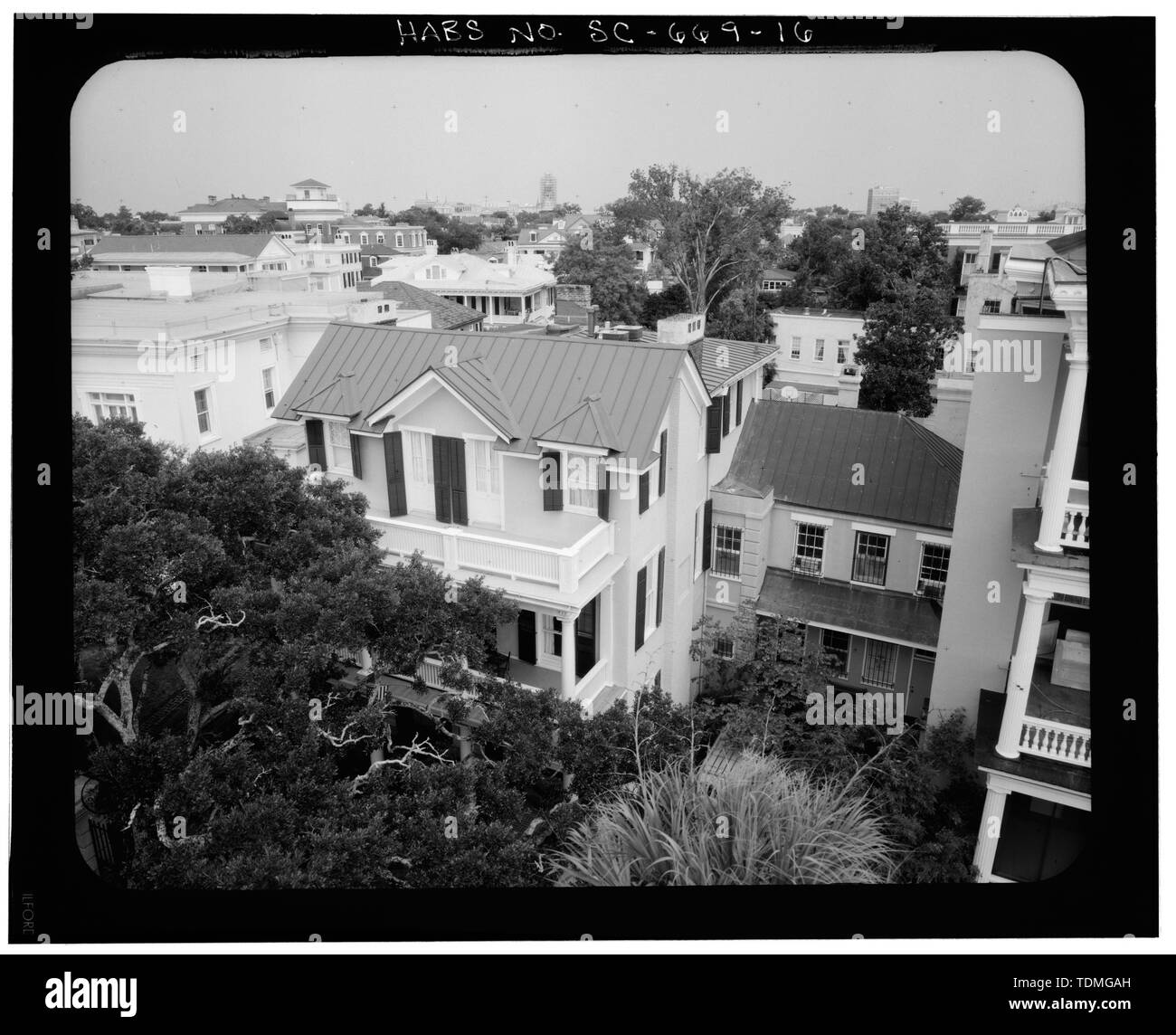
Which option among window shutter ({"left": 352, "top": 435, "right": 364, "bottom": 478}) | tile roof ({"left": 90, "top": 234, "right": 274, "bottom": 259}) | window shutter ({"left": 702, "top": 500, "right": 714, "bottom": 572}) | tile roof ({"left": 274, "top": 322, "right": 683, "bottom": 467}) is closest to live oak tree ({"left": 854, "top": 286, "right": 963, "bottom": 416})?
window shutter ({"left": 702, "top": 500, "right": 714, "bottom": 572})

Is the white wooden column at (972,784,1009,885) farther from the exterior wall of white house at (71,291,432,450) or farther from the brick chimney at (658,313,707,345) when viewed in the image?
the exterior wall of white house at (71,291,432,450)

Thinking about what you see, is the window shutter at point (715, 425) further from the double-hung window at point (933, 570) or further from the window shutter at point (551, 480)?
the double-hung window at point (933, 570)

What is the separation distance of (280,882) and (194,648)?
190cm

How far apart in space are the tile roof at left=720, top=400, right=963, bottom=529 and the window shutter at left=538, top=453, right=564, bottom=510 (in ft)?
12.1

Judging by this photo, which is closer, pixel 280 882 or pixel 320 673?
pixel 280 882

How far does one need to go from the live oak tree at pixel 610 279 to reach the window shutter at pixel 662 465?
4587mm

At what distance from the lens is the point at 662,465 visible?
9.00 meters

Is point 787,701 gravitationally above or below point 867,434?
below

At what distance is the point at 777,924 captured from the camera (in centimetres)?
538

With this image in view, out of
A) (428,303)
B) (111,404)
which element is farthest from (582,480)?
(428,303)

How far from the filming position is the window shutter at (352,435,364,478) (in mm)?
8930

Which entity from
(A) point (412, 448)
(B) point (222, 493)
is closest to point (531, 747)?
(B) point (222, 493)
